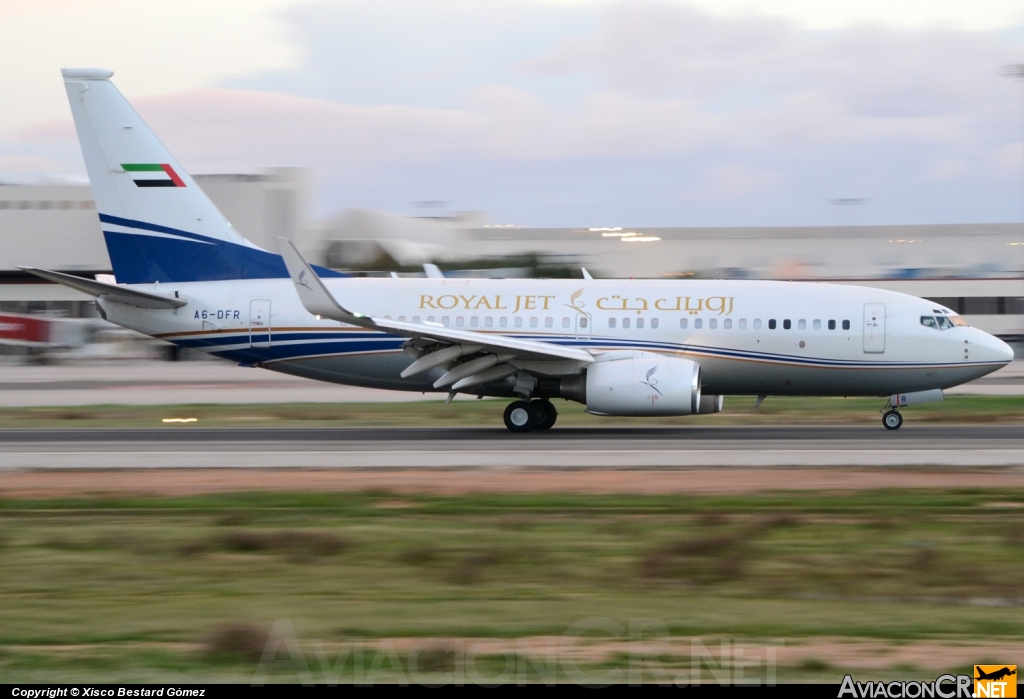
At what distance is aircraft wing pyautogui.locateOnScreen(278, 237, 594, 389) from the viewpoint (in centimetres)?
2320

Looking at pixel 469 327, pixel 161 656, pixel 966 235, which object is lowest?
pixel 161 656

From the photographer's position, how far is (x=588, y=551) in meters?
12.6


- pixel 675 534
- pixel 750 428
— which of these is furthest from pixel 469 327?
pixel 675 534

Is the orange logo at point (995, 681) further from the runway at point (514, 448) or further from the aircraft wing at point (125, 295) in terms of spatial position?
the aircraft wing at point (125, 295)

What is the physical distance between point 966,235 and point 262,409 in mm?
61098

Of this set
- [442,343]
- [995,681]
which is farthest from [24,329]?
[995,681]

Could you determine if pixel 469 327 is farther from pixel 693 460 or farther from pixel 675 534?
pixel 675 534

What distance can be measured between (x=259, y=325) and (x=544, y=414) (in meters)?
6.77

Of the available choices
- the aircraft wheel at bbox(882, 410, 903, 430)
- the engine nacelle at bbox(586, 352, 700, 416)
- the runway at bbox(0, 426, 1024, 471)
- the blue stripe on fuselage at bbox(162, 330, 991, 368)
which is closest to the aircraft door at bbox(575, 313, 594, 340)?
the blue stripe on fuselage at bbox(162, 330, 991, 368)

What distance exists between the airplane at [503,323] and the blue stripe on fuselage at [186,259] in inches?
1.3

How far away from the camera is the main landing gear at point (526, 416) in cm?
2523

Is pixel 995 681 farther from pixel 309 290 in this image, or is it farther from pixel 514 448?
pixel 309 290

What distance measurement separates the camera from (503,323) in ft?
85.3

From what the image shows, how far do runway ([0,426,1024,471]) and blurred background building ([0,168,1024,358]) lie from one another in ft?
153
